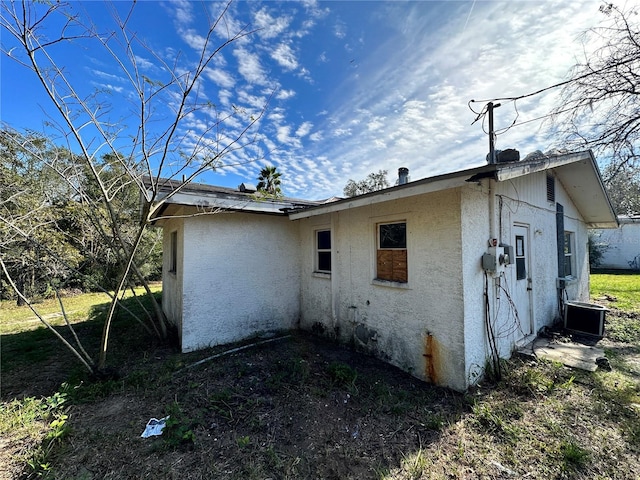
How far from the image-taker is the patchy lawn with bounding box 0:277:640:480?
266 centimetres

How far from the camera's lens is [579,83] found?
6.12m

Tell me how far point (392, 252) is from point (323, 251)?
7.05 feet

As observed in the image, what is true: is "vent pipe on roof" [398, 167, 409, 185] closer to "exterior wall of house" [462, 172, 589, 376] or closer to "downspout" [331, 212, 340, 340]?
"downspout" [331, 212, 340, 340]

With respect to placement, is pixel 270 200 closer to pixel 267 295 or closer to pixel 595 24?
pixel 267 295

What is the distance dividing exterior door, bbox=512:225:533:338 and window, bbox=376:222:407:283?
87.3 inches

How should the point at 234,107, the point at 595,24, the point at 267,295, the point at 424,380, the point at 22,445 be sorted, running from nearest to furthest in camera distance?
the point at 22,445, the point at 234,107, the point at 424,380, the point at 595,24, the point at 267,295

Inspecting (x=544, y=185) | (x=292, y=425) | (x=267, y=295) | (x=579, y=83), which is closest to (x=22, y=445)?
(x=292, y=425)

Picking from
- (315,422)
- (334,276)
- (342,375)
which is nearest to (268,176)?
(334,276)

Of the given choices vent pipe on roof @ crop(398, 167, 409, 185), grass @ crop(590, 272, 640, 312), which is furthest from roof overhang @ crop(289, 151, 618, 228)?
grass @ crop(590, 272, 640, 312)

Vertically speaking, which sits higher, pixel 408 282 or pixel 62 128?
pixel 62 128

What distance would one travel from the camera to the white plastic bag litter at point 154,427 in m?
3.11

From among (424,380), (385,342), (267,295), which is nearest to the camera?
(424,380)

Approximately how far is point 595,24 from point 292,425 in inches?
376

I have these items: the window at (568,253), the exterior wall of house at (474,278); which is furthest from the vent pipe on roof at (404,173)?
the window at (568,253)
